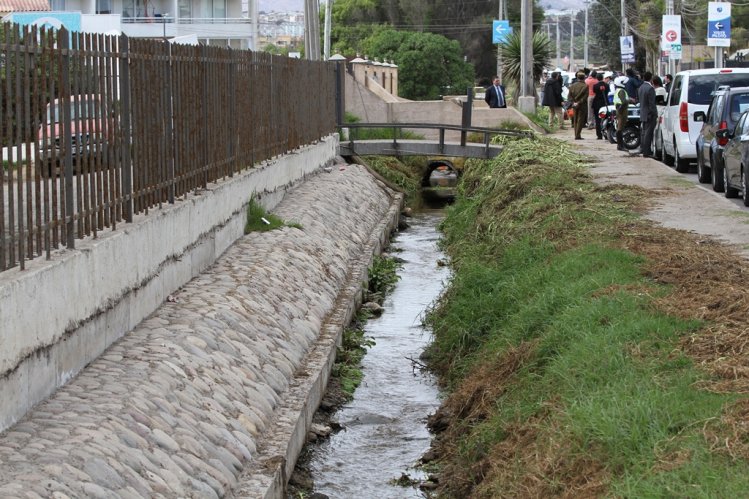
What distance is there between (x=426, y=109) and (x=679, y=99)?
14.1 metres

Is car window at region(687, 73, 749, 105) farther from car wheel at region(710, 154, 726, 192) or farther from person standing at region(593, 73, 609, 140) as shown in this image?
person standing at region(593, 73, 609, 140)

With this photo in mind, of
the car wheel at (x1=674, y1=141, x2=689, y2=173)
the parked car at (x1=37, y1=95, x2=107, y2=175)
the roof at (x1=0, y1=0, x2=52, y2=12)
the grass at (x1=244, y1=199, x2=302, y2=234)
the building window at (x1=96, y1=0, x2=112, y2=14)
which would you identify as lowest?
the grass at (x1=244, y1=199, x2=302, y2=234)

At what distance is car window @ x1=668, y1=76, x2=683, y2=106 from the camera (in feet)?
77.8

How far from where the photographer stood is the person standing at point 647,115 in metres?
25.1

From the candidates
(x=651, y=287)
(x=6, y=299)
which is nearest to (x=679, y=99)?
(x=651, y=287)

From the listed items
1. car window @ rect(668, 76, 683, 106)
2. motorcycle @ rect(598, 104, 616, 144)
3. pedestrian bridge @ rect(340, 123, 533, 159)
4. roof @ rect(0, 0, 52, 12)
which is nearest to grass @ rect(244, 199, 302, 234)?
car window @ rect(668, 76, 683, 106)

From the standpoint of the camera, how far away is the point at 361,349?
14312mm

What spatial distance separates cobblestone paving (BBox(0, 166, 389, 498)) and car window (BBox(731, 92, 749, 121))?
8.14 m

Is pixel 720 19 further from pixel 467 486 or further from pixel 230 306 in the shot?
pixel 467 486

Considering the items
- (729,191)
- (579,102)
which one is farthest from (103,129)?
(579,102)

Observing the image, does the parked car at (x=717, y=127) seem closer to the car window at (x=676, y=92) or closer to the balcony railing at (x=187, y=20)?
the car window at (x=676, y=92)

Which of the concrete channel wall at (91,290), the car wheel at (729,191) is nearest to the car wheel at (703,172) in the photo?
the car wheel at (729,191)

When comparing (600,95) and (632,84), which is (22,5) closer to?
(600,95)

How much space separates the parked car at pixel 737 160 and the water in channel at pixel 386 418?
4.55 metres
